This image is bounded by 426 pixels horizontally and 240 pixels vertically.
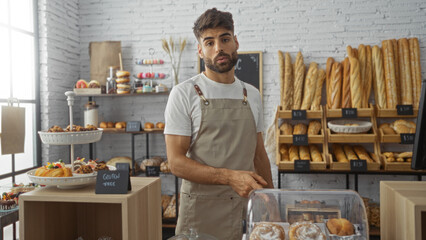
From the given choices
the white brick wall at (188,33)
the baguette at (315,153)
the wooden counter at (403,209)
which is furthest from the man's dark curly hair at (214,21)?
the white brick wall at (188,33)

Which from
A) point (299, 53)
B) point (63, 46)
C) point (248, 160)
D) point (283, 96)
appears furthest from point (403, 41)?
point (63, 46)

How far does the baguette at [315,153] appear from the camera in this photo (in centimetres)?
338

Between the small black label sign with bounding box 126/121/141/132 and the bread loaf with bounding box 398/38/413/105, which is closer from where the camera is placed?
the bread loaf with bounding box 398/38/413/105

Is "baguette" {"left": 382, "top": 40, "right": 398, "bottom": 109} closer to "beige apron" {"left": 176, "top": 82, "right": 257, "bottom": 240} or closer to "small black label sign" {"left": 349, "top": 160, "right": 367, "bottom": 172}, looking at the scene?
"small black label sign" {"left": 349, "top": 160, "right": 367, "bottom": 172}

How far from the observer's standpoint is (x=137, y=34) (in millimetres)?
4094

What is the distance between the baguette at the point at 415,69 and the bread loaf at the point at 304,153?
1125mm

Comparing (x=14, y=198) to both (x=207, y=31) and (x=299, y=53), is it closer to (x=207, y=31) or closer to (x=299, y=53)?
(x=207, y=31)

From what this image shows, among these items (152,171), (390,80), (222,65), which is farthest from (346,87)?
(222,65)

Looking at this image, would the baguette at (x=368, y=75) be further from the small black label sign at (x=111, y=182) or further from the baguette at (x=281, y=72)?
the small black label sign at (x=111, y=182)

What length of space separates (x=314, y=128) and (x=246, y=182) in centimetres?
245

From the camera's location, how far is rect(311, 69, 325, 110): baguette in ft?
11.8

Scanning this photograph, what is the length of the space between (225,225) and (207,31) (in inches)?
36.7

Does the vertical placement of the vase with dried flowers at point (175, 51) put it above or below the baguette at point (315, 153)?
above

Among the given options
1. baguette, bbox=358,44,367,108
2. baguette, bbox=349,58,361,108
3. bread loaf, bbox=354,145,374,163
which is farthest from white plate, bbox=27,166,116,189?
baguette, bbox=358,44,367,108
